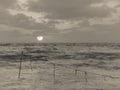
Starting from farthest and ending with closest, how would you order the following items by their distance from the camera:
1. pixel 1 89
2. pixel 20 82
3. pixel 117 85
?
pixel 20 82, pixel 117 85, pixel 1 89

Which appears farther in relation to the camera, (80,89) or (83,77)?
(83,77)

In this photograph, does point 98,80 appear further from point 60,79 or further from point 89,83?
point 60,79

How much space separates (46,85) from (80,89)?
4.71 meters

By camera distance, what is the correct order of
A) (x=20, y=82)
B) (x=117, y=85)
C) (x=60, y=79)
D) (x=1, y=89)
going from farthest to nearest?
(x=60, y=79) → (x=20, y=82) → (x=117, y=85) → (x=1, y=89)

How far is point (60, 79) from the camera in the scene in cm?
3941

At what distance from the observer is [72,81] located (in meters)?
37.4

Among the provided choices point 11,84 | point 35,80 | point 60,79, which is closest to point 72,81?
point 60,79

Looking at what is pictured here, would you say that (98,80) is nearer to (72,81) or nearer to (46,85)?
(72,81)

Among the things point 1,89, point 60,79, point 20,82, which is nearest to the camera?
point 1,89

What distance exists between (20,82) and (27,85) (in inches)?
107

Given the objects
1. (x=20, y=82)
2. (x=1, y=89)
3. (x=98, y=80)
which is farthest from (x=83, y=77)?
(x=1, y=89)

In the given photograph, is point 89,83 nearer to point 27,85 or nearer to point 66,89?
point 66,89

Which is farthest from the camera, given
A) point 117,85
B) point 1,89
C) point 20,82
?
point 20,82

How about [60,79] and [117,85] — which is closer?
[117,85]
